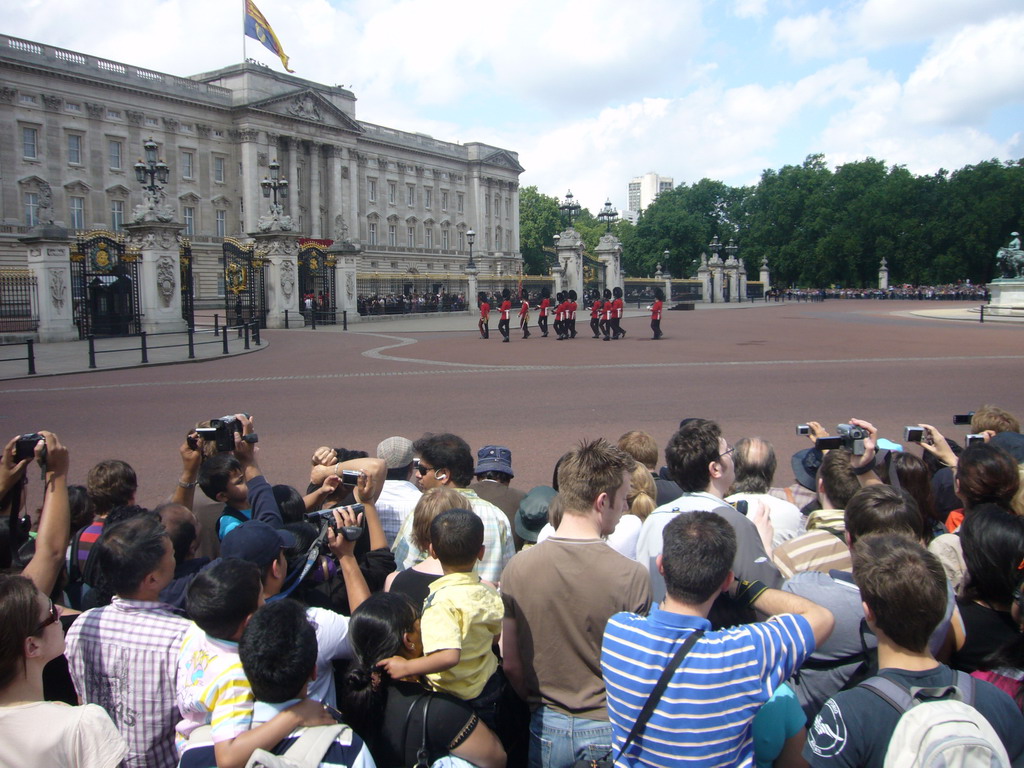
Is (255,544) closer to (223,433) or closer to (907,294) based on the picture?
(223,433)

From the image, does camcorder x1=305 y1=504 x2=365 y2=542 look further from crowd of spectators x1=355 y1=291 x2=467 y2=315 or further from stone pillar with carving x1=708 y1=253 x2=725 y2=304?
stone pillar with carving x1=708 y1=253 x2=725 y2=304

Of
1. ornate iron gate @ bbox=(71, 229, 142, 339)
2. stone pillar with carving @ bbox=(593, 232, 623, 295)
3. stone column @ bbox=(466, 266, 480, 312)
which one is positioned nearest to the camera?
ornate iron gate @ bbox=(71, 229, 142, 339)

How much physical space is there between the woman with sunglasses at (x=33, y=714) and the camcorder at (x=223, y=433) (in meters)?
2.14

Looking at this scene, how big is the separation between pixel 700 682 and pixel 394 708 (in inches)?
42.2

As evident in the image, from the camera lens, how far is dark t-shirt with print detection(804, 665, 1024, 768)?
231cm

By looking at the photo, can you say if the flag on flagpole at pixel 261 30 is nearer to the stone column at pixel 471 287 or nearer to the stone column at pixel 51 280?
the stone column at pixel 471 287

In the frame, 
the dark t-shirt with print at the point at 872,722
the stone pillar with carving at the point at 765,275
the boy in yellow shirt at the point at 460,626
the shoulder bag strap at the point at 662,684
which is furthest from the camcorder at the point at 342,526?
the stone pillar with carving at the point at 765,275

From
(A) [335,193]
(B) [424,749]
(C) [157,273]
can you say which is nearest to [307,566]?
(B) [424,749]

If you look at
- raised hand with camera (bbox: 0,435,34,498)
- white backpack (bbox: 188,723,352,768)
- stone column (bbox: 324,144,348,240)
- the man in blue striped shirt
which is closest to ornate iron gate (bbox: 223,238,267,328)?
raised hand with camera (bbox: 0,435,34,498)

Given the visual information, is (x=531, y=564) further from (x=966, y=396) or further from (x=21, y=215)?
(x=21, y=215)

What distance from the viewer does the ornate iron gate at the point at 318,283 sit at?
3516 cm

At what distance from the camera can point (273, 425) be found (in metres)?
Answer: 11.1

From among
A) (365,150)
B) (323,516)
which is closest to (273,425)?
(323,516)

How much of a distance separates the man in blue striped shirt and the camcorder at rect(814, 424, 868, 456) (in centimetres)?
191
